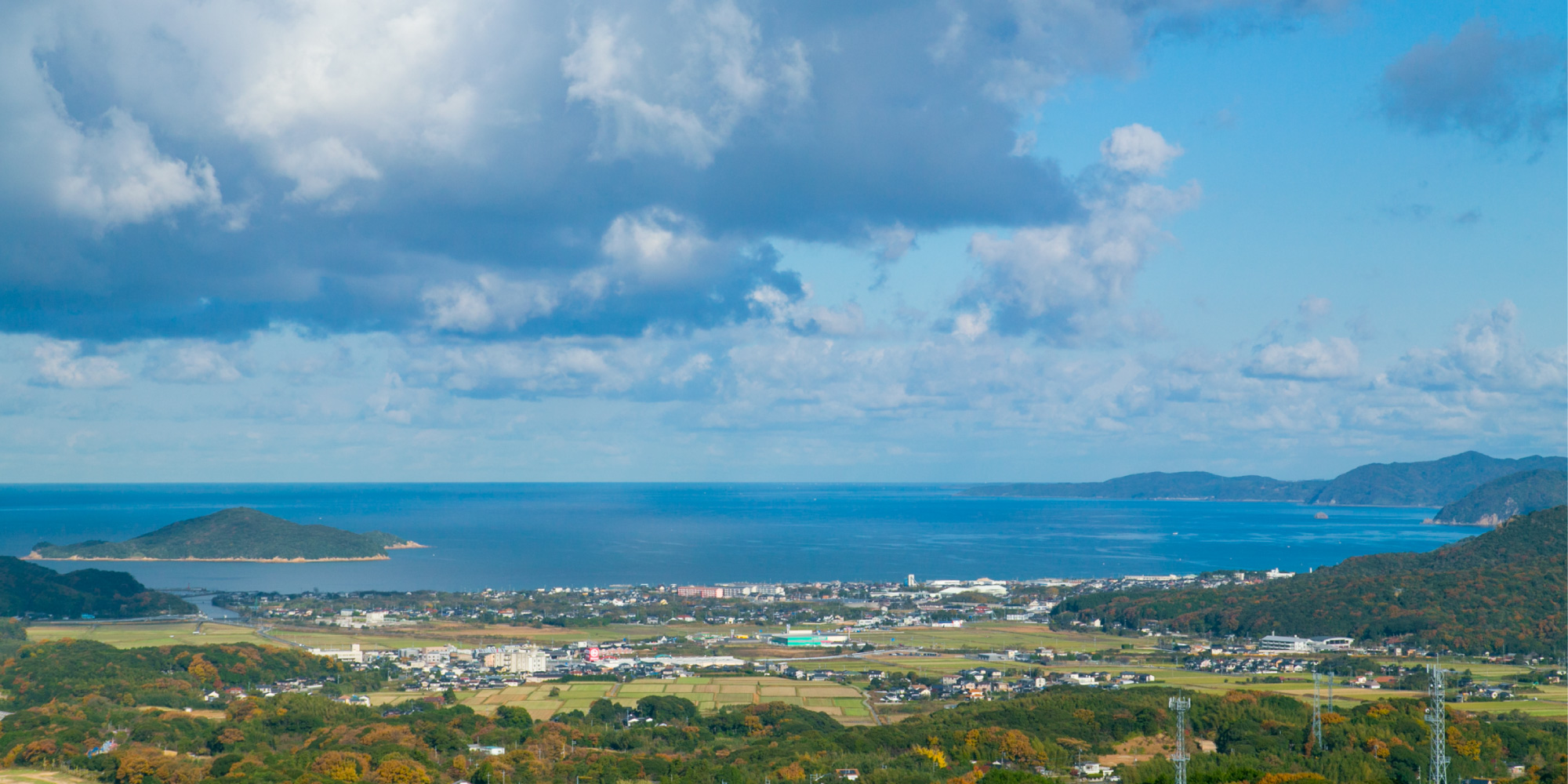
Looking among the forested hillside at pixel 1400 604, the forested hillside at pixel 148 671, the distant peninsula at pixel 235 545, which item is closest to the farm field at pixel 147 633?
the forested hillside at pixel 148 671

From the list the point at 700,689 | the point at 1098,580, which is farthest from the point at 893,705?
the point at 1098,580

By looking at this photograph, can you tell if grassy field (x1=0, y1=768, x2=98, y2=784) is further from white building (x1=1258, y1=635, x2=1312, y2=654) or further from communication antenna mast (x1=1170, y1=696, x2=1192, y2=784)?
white building (x1=1258, y1=635, x2=1312, y2=654)

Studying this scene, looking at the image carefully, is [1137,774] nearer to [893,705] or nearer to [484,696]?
[893,705]

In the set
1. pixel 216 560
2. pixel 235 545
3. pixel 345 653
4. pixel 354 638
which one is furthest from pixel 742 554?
pixel 345 653

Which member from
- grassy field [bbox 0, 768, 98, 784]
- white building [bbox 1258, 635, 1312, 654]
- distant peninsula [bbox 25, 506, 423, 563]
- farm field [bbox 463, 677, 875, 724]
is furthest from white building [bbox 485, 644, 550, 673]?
distant peninsula [bbox 25, 506, 423, 563]

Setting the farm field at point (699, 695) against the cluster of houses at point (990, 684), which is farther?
the cluster of houses at point (990, 684)

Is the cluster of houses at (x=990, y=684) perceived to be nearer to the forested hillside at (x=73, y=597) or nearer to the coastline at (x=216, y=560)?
the forested hillside at (x=73, y=597)

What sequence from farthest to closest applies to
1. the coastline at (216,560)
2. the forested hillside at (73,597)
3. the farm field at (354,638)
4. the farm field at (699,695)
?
the coastline at (216,560) < the forested hillside at (73,597) < the farm field at (354,638) < the farm field at (699,695)
